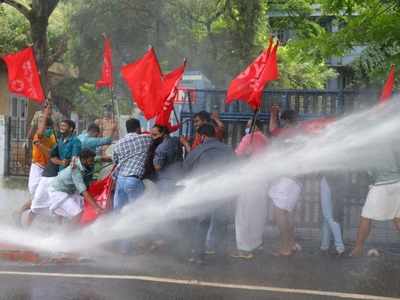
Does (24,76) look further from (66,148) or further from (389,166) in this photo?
(389,166)

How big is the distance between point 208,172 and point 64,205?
6.42 ft

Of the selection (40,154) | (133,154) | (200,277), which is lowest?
(200,277)

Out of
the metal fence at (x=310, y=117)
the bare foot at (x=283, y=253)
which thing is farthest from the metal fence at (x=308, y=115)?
the bare foot at (x=283, y=253)

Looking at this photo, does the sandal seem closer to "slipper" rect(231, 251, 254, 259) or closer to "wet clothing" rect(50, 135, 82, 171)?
"slipper" rect(231, 251, 254, 259)

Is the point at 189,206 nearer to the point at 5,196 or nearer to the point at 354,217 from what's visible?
the point at 354,217

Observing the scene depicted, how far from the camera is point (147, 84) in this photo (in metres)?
8.45

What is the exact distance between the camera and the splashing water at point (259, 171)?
7484 mm

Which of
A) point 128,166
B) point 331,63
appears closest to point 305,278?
point 128,166

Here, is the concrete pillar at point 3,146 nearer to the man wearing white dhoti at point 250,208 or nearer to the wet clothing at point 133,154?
the wet clothing at point 133,154

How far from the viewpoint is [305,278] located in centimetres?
648

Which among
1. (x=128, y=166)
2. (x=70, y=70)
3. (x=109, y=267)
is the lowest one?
(x=109, y=267)

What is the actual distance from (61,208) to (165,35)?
13.7 meters

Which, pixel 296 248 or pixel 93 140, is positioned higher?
pixel 93 140

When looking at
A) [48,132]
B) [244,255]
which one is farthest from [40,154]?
[244,255]
